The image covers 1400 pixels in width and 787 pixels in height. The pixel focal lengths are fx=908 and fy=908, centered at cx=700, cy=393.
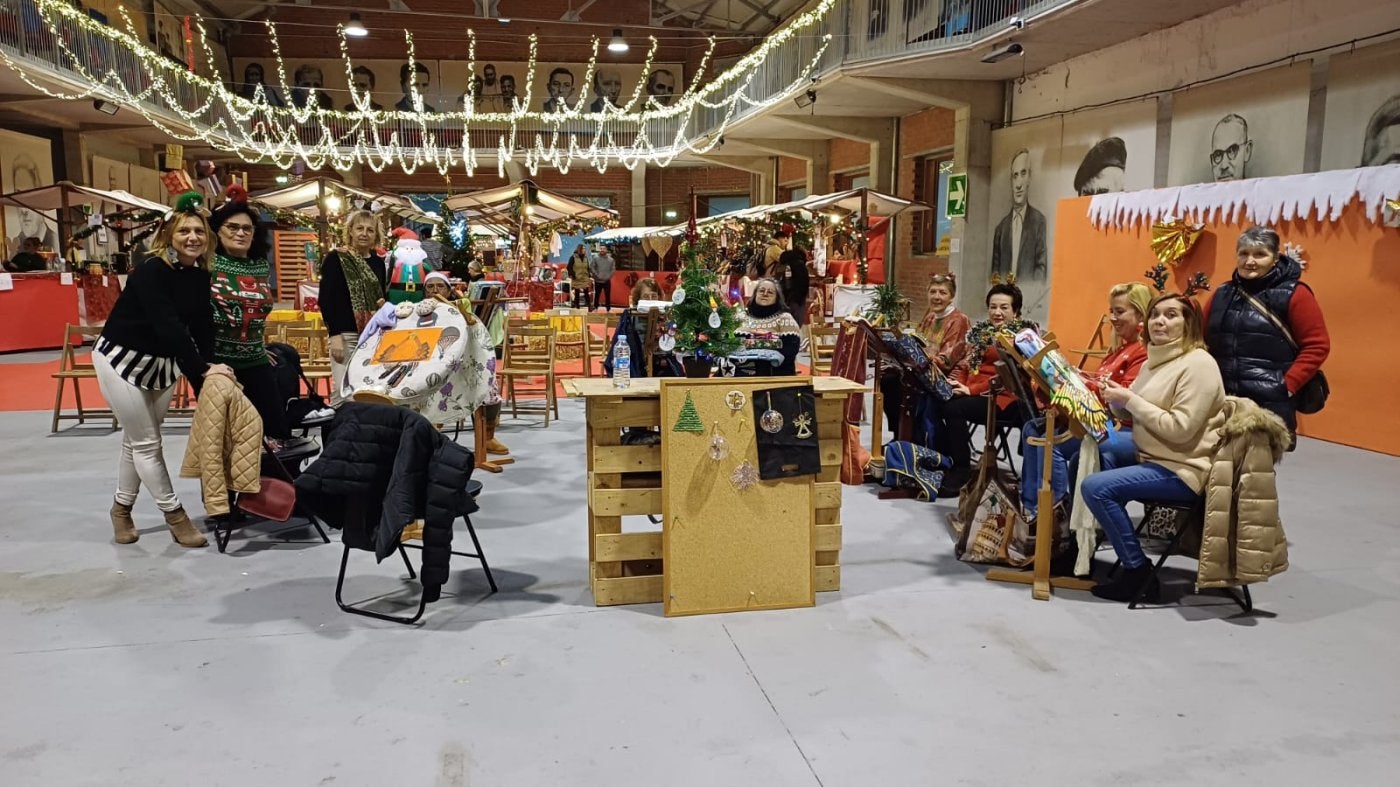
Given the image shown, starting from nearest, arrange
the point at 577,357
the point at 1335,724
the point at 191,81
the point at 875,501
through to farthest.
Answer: the point at 1335,724 → the point at 875,501 → the point at 577,357 → the point at 191,81

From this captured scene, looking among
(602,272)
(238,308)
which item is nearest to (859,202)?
(602,272)

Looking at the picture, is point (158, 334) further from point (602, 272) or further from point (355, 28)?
point (355, 28)

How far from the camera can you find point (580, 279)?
746 inches

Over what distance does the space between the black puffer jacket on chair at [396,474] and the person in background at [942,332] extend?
9.70 ft

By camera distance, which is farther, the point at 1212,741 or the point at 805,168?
the point at 805,168

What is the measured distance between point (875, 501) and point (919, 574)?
4.07ft

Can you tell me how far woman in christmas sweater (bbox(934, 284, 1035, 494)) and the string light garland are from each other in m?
9.92

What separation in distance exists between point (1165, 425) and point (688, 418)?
1.78m

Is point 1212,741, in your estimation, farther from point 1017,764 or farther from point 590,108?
point 590,108

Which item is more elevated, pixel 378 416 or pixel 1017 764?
pixel 378 416

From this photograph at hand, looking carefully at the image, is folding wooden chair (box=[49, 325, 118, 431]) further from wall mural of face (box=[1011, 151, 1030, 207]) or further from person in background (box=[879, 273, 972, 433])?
wall mural of face (box=[1011, 151, 1030, 207])

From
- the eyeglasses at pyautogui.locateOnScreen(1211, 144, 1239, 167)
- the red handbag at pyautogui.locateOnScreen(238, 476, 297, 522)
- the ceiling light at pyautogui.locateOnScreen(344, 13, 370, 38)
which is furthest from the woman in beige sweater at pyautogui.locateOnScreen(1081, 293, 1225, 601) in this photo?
the ceiling light at pyautogui.locateOnScreen(344, 13, 370, 38)

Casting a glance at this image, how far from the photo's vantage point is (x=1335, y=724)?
8.79 ft

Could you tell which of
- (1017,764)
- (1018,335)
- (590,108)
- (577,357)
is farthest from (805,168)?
(1017,764)
